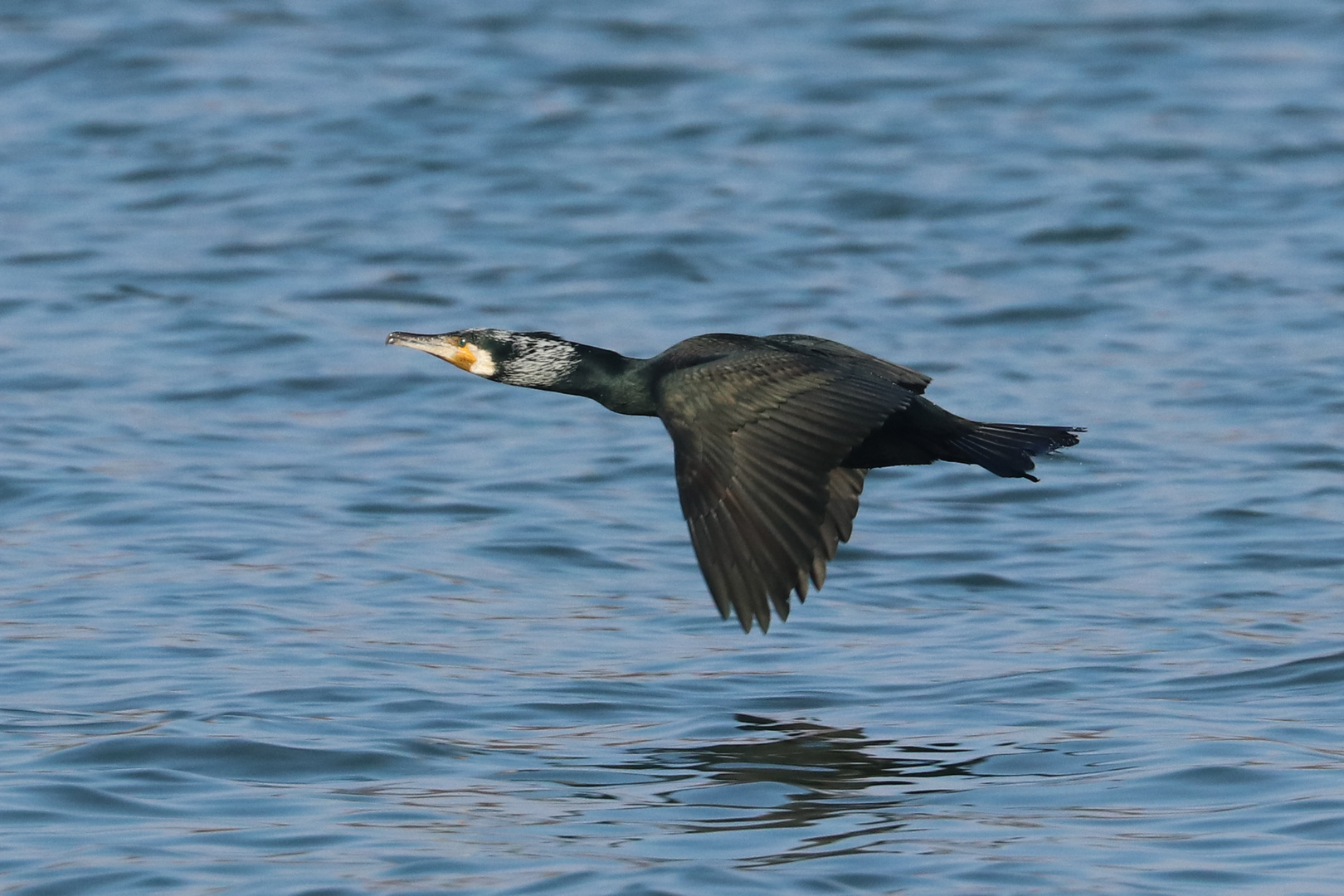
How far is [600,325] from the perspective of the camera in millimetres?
11828

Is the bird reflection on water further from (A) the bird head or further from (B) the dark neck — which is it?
(A) the bird head

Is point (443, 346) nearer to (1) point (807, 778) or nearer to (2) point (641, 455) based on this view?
(1) point (807, 778)

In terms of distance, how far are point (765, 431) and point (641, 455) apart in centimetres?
390

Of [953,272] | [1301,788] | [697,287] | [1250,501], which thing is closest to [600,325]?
[697,287]

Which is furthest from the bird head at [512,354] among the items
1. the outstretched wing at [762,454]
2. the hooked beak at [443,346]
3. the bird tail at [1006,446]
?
the bird tail at [1006,446]

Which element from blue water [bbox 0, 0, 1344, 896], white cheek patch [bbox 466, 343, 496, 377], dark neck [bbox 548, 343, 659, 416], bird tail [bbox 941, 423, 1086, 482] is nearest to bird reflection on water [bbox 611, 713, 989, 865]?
blue water [bbox 0, 0, 1344, 896]

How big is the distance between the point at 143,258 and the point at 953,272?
4825mm

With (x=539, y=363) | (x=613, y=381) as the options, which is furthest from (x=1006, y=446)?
(x=539, y=363)

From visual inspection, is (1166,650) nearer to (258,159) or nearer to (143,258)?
(143,258)

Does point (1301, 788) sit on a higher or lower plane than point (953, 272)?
lower

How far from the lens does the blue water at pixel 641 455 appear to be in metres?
5.64

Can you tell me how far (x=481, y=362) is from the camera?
719 centimetres

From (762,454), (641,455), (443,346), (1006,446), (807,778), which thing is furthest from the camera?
(641,455)

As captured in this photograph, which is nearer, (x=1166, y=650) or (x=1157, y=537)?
(x=1166, y=650)
